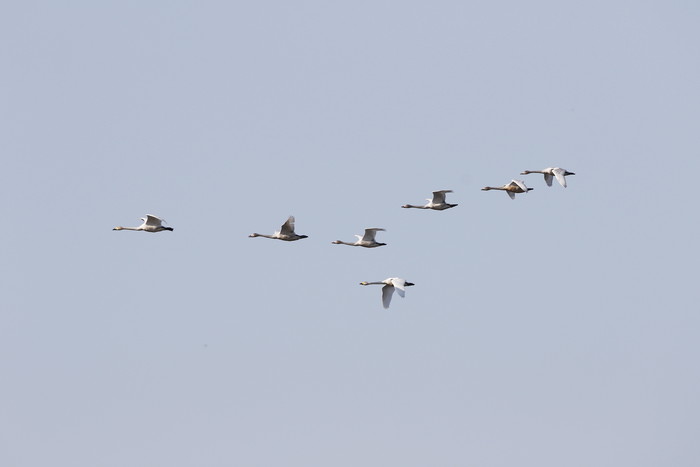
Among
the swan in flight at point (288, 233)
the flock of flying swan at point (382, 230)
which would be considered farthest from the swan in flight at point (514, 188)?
the swan in flight at point (288, 233)

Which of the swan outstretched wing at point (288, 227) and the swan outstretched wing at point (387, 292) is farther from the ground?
the swan outstretched wing at point (288, 227)

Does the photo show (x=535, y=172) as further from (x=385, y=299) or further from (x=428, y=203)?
(x=385, y=299)

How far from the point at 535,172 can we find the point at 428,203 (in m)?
9.26

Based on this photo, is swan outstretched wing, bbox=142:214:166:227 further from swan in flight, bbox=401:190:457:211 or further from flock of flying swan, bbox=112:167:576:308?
swan in flight, bbox=401:190:457:211

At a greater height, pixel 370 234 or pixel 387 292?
pixel 370 234

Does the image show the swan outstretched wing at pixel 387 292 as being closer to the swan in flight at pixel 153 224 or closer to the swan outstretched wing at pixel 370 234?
the swan outstretched wing at pixel 370 234

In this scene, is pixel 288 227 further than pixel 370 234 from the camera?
No

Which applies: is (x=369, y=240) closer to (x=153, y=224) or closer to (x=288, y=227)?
(x=288, y=227)

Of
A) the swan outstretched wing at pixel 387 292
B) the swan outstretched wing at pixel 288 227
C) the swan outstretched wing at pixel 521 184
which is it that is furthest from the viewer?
the swan outstretched wing at pixel 521 184

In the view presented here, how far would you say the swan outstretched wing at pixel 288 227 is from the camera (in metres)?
90.3

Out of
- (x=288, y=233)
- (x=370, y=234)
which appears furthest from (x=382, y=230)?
(x=288, y=233)

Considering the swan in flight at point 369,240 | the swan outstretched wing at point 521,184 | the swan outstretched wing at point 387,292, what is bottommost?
the swan outstretched wing at point 387,292

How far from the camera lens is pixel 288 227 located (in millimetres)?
90750

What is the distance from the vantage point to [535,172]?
103 meters
